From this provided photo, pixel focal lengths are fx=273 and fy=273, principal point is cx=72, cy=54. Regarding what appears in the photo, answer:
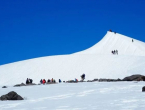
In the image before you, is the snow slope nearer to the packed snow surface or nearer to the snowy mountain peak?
the snowy mountain peak

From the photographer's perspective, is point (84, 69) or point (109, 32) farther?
point (109, 32)

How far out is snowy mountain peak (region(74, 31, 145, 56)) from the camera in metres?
62.9

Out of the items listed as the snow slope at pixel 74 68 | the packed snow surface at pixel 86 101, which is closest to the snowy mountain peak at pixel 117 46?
the snow slope at pixel 74 68

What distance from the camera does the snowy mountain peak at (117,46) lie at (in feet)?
206

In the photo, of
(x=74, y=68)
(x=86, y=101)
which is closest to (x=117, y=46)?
(x=74, y=68)

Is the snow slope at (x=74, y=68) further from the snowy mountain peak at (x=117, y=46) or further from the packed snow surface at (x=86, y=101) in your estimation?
the packed snow surface at (x=86, y=101)

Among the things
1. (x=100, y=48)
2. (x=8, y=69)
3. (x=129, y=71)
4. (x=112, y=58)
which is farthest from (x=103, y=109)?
(x=100, y=48)

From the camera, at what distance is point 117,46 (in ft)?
223

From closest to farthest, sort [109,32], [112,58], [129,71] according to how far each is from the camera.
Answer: [129,71] < [112,58] < [109,32]

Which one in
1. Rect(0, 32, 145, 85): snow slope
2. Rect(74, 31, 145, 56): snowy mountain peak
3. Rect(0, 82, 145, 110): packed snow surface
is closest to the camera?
Rect(0, 82, 145, 110): packed snow surface

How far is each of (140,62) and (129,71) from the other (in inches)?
138

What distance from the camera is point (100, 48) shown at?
67688 millimetres

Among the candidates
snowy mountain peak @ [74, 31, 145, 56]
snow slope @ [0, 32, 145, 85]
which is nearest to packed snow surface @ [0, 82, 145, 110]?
snow slope @ [0, 32, 145, 85]

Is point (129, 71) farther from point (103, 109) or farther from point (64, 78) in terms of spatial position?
point (103, 109)
